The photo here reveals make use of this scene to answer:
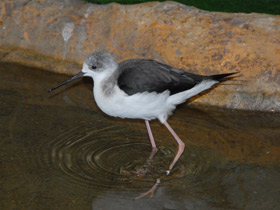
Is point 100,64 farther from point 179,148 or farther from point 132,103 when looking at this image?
point 179,148

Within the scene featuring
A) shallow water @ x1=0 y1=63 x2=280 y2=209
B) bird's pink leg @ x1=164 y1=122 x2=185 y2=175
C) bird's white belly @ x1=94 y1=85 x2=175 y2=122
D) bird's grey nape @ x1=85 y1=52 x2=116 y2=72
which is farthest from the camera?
bird's pink leg @ x1=164 y1=122 x2=185 y2=175

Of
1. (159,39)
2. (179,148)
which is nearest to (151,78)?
(179,148)

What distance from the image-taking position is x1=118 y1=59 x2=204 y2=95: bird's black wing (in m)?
3.97

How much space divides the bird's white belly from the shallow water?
19.2 inches

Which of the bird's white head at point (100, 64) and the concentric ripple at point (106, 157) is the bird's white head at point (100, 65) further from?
the concentric ripple at point (106, 157)

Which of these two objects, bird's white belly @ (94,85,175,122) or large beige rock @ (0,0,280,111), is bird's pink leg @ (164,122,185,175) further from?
large beige rock @ (0,0,280,111)

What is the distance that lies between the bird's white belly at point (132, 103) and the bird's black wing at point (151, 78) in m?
0.05

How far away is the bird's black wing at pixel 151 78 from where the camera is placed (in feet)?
13.0

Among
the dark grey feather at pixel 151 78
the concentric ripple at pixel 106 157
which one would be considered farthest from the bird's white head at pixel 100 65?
the concentric ripple at pixel 106 157

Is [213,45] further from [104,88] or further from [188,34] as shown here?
[104,88]

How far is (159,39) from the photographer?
5387 mm

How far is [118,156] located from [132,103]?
624mm

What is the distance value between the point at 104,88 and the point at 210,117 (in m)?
1.49

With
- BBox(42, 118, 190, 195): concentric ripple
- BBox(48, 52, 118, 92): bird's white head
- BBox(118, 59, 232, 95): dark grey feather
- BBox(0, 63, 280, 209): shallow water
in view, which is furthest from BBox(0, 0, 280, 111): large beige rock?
BBox(48, 52, 118, 92): bird's white head
